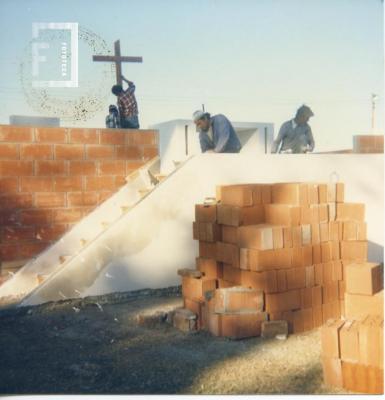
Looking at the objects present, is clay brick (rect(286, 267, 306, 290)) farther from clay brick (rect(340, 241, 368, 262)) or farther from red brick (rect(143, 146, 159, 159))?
red brick (rect(143, 146, 159, 159))

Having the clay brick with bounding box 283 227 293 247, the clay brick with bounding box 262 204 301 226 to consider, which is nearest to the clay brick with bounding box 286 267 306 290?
the clay brick with bounding box 283 227 293 247

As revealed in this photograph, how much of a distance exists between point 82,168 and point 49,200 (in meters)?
0.70

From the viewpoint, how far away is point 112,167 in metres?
8.06

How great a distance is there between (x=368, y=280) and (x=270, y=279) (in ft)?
3.47

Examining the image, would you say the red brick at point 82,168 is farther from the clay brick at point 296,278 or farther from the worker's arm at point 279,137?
the clay brick at point 296,278

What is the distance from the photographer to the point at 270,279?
5020mm

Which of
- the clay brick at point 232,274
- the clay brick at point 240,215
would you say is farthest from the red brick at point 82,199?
the clay brick at point 232,274

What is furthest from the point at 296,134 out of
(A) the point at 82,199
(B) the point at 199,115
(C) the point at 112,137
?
(A) the point at 82,199

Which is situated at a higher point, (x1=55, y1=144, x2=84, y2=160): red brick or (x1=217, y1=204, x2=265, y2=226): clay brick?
(x1=55, y1=144, x2=84, y2=160): red brick

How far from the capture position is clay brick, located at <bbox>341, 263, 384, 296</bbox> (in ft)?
13.8

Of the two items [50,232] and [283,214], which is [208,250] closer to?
[283,214]

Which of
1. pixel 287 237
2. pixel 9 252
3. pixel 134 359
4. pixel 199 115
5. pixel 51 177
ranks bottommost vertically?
pixel 134 359

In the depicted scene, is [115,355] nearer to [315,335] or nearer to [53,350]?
[53,350]

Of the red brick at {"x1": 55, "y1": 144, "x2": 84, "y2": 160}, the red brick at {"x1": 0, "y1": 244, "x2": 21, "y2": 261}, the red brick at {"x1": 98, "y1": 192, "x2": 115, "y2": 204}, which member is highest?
the red brick at {"x1": 55, "y1": 144, "x2": 84, "y2": 160}
